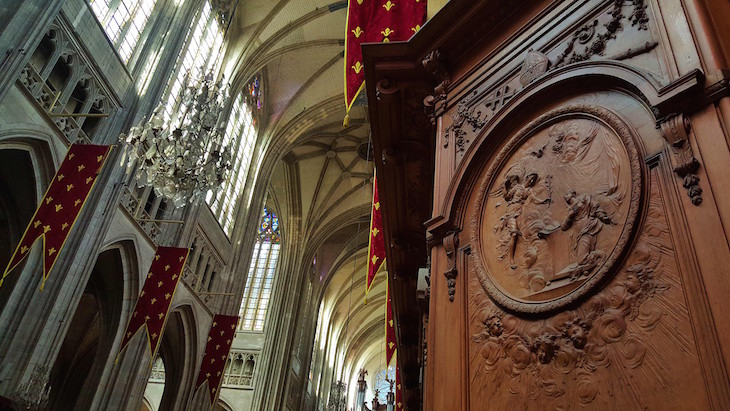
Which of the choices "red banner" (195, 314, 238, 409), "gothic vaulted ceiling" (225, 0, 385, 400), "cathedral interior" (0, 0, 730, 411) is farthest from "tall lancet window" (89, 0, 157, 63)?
"red banner" (195, 314, 238, 409)

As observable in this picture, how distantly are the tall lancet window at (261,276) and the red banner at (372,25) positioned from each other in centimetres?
1724

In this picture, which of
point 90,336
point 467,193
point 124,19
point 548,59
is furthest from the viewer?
point 90,336

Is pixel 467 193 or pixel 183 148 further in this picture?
pixel 183 148

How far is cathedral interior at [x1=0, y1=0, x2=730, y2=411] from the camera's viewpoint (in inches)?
65.0

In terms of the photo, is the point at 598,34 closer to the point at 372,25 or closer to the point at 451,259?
the point at 451,259

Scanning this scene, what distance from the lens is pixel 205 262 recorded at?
14.6 m

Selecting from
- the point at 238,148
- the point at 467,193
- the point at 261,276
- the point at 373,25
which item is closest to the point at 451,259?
the point at 467,193

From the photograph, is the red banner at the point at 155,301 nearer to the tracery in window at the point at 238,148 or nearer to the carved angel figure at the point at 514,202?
the tracery in window at the point at 238,148

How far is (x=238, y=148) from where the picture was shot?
1638 cm

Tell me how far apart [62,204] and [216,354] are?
741cm

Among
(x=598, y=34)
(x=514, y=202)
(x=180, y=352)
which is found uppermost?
(x=180, y=352)

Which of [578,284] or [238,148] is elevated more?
[238,148]

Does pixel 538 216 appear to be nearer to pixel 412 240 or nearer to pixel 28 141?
pixel 412 240

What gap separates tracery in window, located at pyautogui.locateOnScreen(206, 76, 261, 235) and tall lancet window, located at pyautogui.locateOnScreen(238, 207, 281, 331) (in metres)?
4.85
